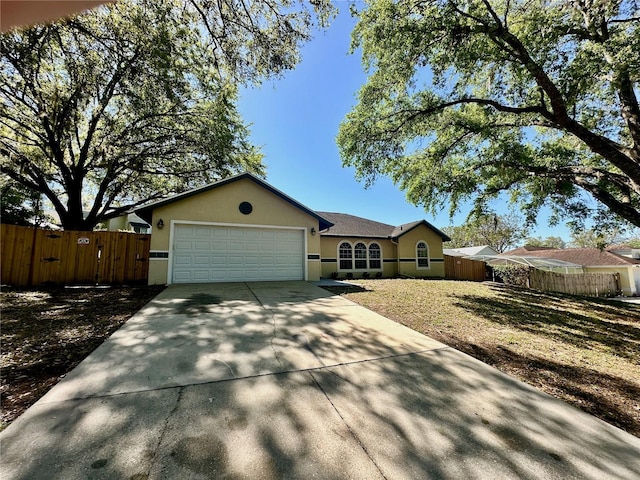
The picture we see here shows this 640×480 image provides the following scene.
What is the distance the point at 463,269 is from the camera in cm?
1827

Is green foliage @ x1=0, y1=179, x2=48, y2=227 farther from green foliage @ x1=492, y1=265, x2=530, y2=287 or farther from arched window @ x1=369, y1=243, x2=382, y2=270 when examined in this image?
green foliage @ x1=492, y1=265, x2=530, y2=287

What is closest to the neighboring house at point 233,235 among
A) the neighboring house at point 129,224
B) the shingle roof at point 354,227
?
the shingle roof at point 354,227

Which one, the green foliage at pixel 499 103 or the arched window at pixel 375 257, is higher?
the green foliage at pixel 499 103

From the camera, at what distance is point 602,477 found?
1757 millimetres

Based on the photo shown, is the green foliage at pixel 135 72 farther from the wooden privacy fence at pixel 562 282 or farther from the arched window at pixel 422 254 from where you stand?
the wooden privacy fence at pixel 562 282

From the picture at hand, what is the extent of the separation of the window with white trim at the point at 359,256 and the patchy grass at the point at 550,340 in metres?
7.59

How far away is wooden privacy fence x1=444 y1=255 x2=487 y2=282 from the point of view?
59.3ft

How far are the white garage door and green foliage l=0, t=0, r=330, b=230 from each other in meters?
4.31

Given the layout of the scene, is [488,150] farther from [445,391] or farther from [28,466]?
[28,466]

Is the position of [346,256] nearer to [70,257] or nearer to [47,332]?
[70,257]

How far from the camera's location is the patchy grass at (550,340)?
292 centimetres

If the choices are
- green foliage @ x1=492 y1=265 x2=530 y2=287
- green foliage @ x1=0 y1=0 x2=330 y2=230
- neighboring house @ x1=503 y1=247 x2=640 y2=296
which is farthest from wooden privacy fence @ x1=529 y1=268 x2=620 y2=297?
green foliage @ x1=0 y1=0 x2=330 y2=230

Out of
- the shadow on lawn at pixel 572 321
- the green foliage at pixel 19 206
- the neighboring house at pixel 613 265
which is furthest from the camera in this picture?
the neighboring house at pixel 613 265

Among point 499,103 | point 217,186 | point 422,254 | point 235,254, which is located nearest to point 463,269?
point 422,254
